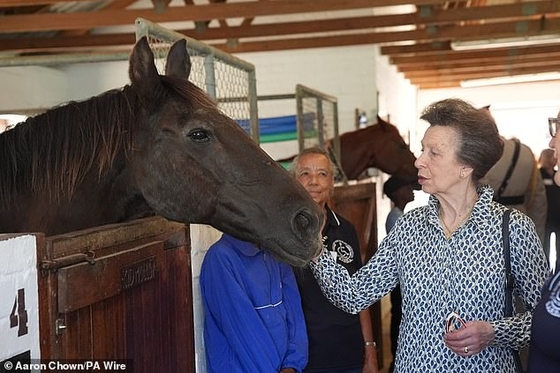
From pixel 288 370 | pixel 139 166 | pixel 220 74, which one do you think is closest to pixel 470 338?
pixel 288 370

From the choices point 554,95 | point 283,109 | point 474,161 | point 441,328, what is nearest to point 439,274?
point 441,328

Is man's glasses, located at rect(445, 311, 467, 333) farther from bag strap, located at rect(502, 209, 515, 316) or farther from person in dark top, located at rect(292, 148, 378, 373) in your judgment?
person in dark top, located at rect(292, 148, 378, 373)

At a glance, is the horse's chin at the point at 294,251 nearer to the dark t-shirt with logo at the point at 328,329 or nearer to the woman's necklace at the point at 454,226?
the woman's necklace at the point at 454,226

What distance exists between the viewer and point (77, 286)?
5.28ft

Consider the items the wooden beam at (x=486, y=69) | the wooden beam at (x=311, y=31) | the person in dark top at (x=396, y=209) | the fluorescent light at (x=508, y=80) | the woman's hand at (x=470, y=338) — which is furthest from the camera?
the fluorescent light at (x=508, y=80)

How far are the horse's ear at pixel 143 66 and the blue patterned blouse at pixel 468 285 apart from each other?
89 cm

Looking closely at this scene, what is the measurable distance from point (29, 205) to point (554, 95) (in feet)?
58.0

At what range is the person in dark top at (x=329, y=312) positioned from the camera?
8.96 feet

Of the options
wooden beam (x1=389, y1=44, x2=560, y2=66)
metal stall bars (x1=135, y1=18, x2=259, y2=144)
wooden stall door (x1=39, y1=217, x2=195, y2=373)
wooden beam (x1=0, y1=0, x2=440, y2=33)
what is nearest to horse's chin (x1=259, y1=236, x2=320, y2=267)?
wooden stall door (x1=39, y1=217, x2=195, y2=373)

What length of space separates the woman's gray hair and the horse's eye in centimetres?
64

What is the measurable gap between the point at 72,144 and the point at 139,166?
202 mm

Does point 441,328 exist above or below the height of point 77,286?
below

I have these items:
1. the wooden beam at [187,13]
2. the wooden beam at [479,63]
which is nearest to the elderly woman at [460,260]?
the wooden beam at [187,13]

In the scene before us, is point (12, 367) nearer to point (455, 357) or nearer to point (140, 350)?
point (140, 350)
